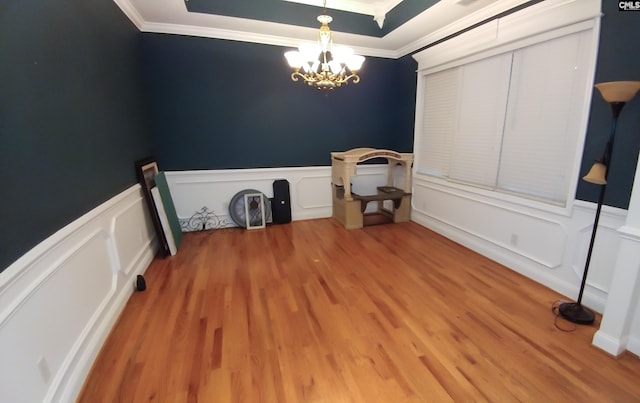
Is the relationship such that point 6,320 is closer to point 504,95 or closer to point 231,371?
point 231,371

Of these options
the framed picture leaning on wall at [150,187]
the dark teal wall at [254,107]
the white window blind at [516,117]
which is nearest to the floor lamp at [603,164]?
the white window blind at [516,117]

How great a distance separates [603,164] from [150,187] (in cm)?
395

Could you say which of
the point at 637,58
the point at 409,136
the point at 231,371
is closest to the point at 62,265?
the point at 231,371

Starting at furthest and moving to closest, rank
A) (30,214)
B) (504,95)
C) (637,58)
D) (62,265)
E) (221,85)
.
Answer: (221,85)
(504,95)
(637,58)
(62,265)
(30,214)

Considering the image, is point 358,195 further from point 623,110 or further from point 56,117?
point 56,117

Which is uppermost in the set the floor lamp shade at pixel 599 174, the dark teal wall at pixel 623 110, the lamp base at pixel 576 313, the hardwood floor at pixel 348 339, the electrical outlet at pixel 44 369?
the dark teal wall at pixel 623 110

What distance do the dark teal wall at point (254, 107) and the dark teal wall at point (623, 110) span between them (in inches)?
91.8

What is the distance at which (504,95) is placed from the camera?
115 inches

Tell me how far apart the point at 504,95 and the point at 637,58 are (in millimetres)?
1040

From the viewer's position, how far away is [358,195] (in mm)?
4445

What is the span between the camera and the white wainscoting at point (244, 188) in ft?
13.1

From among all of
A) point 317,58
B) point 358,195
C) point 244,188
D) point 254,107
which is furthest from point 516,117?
point 244,188

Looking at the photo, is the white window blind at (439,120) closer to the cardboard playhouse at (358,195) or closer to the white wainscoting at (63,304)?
the cardboard playhouse at (358,195)

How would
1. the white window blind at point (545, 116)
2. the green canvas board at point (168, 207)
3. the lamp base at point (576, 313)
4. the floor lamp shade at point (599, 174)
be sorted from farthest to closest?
the green canvas board at point (168, 207), the white window blind at point (545, 116), the lamp base at point (576, 313), the floor lamp shade at point (599, 174)
